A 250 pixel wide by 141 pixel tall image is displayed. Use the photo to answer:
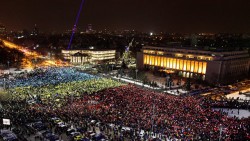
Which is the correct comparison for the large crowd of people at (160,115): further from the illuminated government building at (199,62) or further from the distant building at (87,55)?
the distant building at (87,55)

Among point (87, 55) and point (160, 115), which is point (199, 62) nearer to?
point (160, 115)

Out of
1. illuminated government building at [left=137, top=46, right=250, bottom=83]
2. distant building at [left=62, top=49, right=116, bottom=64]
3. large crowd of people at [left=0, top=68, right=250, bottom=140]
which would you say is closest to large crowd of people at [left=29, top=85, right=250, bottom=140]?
large crowd of people at [left=0, top=68, right=250, bottom=140]

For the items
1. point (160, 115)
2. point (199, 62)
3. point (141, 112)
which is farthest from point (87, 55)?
point (160, 115)

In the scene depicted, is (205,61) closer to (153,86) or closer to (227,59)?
(227,59)

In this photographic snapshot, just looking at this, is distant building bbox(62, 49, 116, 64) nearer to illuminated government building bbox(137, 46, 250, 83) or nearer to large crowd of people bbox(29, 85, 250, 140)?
illuminated government building bbox(137, 46, 250, 83)

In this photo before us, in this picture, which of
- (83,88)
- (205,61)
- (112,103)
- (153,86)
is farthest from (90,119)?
(205,61)

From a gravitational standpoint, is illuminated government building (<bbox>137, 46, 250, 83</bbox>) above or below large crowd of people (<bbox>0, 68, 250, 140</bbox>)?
above

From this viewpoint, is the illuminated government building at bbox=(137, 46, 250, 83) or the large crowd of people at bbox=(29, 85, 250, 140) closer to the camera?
the large crowd of people at bbox=(29, 85, 250, 140)
